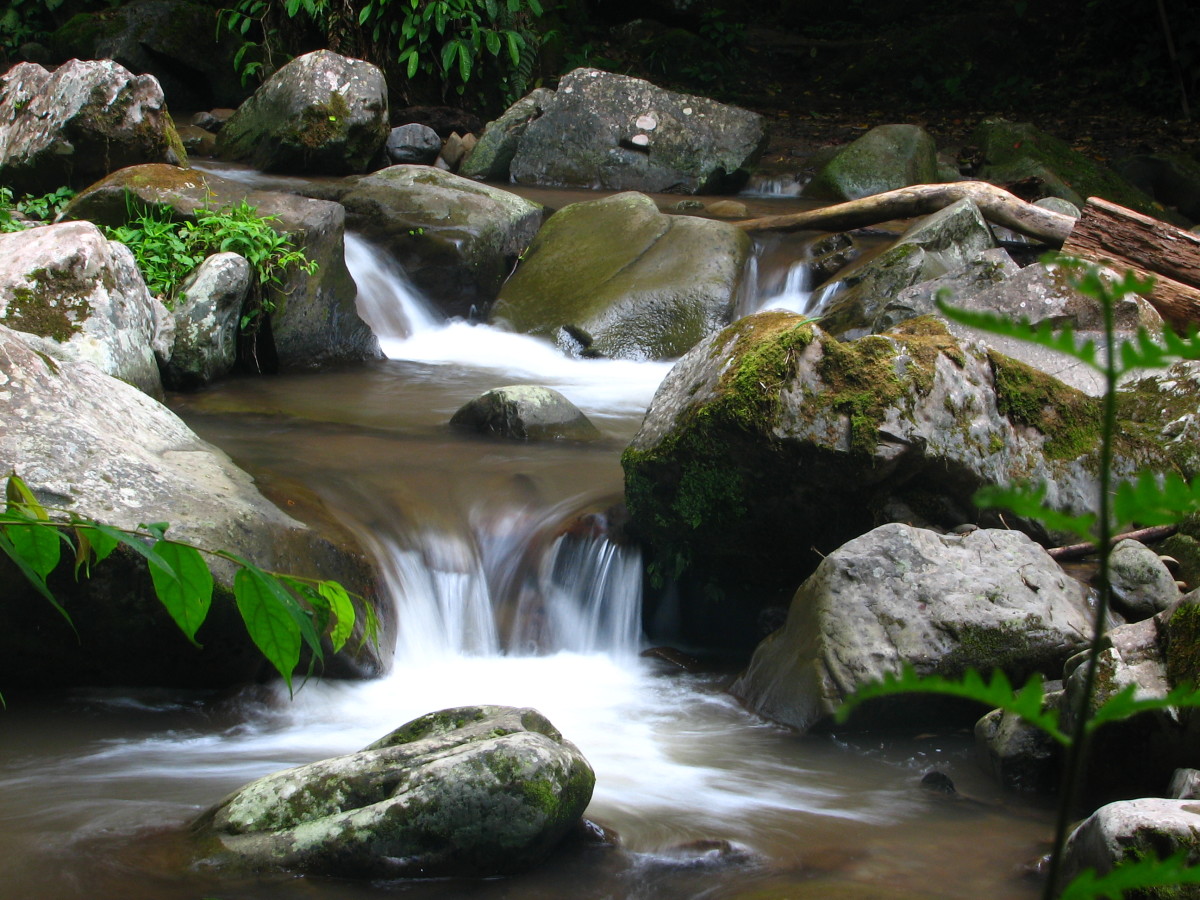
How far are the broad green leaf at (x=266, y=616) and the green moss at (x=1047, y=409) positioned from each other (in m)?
3.98

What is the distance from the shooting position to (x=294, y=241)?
7.45 meters

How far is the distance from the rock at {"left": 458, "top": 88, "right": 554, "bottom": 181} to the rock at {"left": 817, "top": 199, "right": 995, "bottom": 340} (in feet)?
18.5

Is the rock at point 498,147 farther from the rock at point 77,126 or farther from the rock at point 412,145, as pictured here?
the rock at point 77,126

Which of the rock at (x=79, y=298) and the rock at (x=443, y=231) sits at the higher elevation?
the rock at (x=443, y=231)

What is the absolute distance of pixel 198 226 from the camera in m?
7.14

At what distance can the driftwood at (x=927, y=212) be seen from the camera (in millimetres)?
7949

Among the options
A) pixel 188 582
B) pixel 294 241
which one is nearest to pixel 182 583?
pixel 188 582

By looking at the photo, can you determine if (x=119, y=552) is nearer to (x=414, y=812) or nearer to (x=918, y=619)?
(x=414, y=812)

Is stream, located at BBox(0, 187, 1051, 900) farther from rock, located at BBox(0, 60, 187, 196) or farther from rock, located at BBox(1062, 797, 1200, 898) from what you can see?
rock, located at BBox(0, 60, 187, 196)

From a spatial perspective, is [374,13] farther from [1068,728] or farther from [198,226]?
[1068,728]

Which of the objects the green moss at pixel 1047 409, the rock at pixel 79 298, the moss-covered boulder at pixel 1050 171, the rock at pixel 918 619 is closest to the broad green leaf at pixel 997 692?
the rock at pixel 918 619

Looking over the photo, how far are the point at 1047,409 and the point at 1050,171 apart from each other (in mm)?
7376

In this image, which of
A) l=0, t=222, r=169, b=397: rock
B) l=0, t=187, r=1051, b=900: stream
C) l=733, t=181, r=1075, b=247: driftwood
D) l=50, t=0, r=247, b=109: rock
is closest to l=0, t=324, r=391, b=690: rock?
l=0, t=187, r=1051, b=900: stream

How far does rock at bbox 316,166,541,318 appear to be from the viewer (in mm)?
9117
